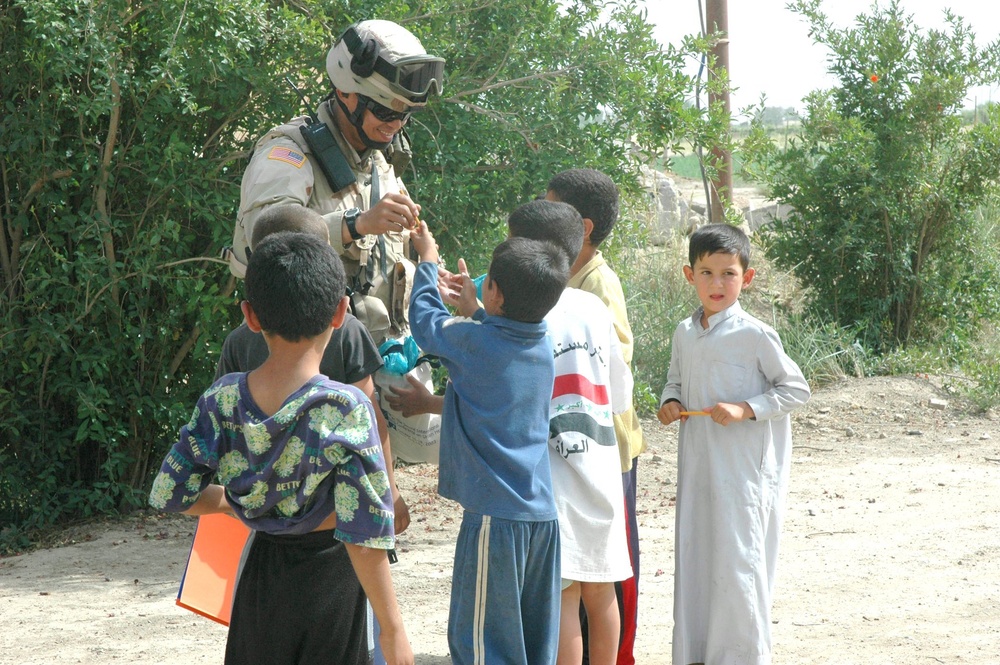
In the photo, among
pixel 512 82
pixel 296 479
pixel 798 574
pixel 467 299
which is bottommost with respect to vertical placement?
pixel 798 574

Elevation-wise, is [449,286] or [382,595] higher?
[449,286]

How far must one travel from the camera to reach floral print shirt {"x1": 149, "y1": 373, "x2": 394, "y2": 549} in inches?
87.7

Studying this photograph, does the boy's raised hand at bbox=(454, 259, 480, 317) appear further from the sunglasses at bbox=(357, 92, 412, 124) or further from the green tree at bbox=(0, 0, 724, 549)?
the green tree at bbox=(0, 0, 724, 549)

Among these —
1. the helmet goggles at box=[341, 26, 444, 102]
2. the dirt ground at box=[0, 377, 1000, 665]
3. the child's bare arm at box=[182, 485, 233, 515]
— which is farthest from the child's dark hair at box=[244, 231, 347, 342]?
the dirt ground at box=[0, 377, 1000, 665]

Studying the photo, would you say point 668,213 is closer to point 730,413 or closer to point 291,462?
point 730,413

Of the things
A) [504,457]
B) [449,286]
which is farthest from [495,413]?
[449,286]

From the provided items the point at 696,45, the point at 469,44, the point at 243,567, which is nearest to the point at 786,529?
the point at 696,45

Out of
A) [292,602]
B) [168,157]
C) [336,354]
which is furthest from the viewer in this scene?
[168,157]

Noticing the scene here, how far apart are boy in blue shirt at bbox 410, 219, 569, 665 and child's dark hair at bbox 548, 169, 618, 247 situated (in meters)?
0.63

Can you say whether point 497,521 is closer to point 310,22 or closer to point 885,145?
point 310,22

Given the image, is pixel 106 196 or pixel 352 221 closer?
pixel 352 221

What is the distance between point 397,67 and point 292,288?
4.17ft

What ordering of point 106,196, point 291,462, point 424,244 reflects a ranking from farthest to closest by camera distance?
point 106,196 < point 424,244 < point 291,462

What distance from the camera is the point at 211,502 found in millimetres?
2441
